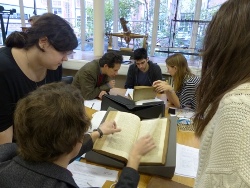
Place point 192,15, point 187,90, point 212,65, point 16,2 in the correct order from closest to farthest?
point 212,65
point 187,90
point 192,15
point 16,2

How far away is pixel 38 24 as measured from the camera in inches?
37.2

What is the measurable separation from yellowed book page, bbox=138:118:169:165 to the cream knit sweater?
1.01 feet

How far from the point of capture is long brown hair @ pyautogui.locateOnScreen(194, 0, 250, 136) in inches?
19.9

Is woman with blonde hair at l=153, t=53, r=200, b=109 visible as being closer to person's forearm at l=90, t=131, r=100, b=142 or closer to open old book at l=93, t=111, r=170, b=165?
open old book at l=93, t=111, r=170, b=165

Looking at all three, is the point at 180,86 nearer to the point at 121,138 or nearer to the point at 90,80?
the point at 90,80

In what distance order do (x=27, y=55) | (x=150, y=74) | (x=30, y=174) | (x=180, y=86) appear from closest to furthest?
(x=30, y=174)
(x=27, y=55)
(x=180, y=86)
(x=150, y=74)

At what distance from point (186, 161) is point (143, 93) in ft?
2.35

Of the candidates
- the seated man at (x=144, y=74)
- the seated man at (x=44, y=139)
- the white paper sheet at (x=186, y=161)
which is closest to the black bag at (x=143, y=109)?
the white paper sheet at (x=186, y=161)

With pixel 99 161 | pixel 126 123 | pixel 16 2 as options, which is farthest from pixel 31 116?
pixel 16 2

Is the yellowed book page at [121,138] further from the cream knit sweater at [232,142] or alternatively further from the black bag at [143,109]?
the cream knit sweater at [232,142]

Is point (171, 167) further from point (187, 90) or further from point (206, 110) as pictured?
point (187, 90)

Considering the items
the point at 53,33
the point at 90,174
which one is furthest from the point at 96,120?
the point at 53,33

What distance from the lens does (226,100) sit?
46 centimetres

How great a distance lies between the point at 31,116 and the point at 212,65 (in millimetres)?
500
